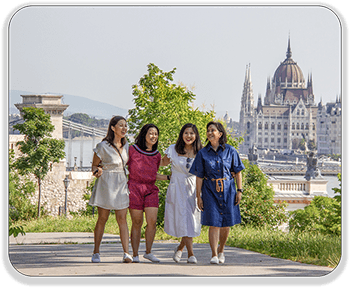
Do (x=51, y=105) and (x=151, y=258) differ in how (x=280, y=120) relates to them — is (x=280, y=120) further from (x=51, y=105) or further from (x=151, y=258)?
(x=151, y=258)

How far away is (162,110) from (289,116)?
13277 centimetres

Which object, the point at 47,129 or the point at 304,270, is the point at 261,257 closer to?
the point at 304,270

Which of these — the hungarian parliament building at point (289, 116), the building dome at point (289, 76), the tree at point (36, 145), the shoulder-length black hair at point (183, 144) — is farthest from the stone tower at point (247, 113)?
the shoulder-length black hair at point (183, 144)

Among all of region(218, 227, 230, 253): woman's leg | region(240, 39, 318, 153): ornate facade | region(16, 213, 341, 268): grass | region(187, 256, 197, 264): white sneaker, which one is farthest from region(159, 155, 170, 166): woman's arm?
region(240, 39, 318, 153): ornate facade

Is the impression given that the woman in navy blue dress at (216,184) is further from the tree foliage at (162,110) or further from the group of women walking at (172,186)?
the tree foliage at (162,110)

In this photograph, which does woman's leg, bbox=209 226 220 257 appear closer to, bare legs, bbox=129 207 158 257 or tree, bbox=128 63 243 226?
bare legs, bbox=129 207 158 257

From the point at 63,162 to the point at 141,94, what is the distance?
20.7 m

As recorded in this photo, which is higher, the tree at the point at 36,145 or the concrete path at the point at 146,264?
the tree at the point at 36,145

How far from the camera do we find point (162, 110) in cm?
883

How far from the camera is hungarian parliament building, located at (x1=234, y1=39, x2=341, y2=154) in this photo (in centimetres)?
12706

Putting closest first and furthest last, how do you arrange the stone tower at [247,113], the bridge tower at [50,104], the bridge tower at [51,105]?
the bridge tower at [51,105] < the bridge tower at [50,104] < the stone tower at [247,113]

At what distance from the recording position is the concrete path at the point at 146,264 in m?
4.18

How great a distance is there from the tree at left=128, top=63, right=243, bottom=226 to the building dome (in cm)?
14718
